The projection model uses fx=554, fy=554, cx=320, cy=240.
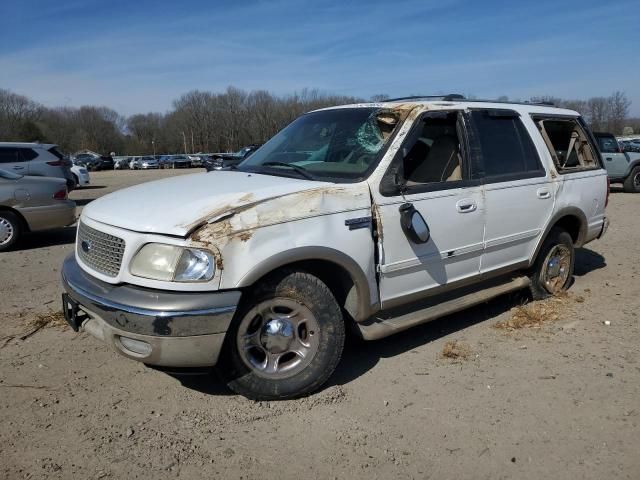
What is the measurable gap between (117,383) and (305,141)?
231 cm

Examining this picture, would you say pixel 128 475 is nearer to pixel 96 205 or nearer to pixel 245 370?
pixel 245 370

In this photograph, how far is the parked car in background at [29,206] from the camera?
831cm

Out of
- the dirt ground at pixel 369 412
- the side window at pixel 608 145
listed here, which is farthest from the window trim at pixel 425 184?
the side window at pixel 608 145

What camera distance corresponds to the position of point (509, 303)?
5.51m

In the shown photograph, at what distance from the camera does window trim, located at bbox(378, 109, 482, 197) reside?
375 centimetres

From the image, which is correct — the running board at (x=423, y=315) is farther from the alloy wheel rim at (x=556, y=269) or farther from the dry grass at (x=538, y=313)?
the alloy wheel rim at (x=556, y=269)

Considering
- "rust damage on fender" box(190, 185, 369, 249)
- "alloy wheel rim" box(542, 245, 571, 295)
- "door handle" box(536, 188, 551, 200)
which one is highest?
"rust damage on fender" box(190, 185, 369, 249)

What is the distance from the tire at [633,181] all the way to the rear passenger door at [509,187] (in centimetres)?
1399

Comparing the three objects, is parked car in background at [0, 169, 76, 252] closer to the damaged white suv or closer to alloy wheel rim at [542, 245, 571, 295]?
the damaged white suv

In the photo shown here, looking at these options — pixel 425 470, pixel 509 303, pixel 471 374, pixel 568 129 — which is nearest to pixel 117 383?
pixel 425 470

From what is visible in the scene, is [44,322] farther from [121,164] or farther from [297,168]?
[121,164]

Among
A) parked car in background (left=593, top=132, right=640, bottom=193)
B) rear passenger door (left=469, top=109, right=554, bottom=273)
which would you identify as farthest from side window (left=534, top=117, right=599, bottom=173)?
parked car in background (left=593, top=132, right=640, bottom=193)

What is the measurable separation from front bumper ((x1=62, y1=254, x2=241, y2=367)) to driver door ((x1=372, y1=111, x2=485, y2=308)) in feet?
3.89

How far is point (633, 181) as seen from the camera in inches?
666
